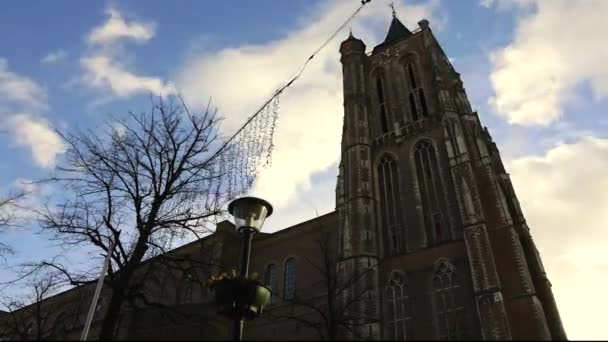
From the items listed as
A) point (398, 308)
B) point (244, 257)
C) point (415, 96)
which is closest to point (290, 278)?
point (398, 308)

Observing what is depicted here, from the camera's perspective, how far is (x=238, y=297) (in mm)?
7969

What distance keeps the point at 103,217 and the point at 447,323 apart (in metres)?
14.1

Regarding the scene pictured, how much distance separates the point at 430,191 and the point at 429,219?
1.73 m

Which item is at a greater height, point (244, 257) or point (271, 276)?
point (271, 276)

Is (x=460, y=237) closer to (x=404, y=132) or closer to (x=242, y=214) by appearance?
(x=404, y=132)

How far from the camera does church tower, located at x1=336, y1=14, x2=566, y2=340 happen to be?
730 inches

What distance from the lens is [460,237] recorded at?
20.9 meters

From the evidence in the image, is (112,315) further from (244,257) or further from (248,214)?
(248,214)

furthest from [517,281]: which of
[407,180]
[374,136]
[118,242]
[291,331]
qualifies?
[118,242]

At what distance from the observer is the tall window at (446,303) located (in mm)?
18438

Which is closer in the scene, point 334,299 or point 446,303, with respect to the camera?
point 334,299

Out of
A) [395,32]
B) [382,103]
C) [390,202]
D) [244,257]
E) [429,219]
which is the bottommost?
[244,257]

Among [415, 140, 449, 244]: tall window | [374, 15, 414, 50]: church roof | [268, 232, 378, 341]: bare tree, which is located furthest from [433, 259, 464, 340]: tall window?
[374, 15, 414, 50]: church roof

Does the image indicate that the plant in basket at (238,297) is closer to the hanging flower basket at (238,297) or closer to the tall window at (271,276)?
the hanging flower basket at (238,297)
